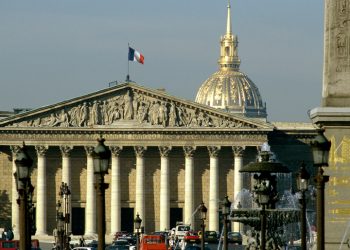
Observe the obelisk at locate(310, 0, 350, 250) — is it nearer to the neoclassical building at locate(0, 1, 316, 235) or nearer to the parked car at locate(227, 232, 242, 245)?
the parked car at locate(227, 232, 242, 245)

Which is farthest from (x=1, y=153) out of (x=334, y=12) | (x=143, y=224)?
(x=334, y=12)

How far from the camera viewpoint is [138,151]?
134m

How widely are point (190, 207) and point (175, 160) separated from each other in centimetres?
436

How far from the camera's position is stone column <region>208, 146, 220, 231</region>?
438ft

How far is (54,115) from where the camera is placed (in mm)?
134750

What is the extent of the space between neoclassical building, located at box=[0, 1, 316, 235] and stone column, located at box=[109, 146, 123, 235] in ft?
0.24

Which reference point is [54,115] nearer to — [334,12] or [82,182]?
[82,182]

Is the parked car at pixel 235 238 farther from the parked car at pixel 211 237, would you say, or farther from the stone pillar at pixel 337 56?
the stone pillar at pixel 337 56

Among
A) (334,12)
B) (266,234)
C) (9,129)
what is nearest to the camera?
(334,12)

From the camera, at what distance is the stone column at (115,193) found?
13375cm

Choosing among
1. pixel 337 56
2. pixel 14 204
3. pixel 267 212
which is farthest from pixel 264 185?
pixel 14 204

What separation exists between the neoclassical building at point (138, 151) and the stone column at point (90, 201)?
2.9 inches

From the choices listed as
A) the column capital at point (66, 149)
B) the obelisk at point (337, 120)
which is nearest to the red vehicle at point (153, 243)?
the obelisk at point (337, 120)

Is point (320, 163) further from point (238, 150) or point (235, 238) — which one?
point (238, 150)
